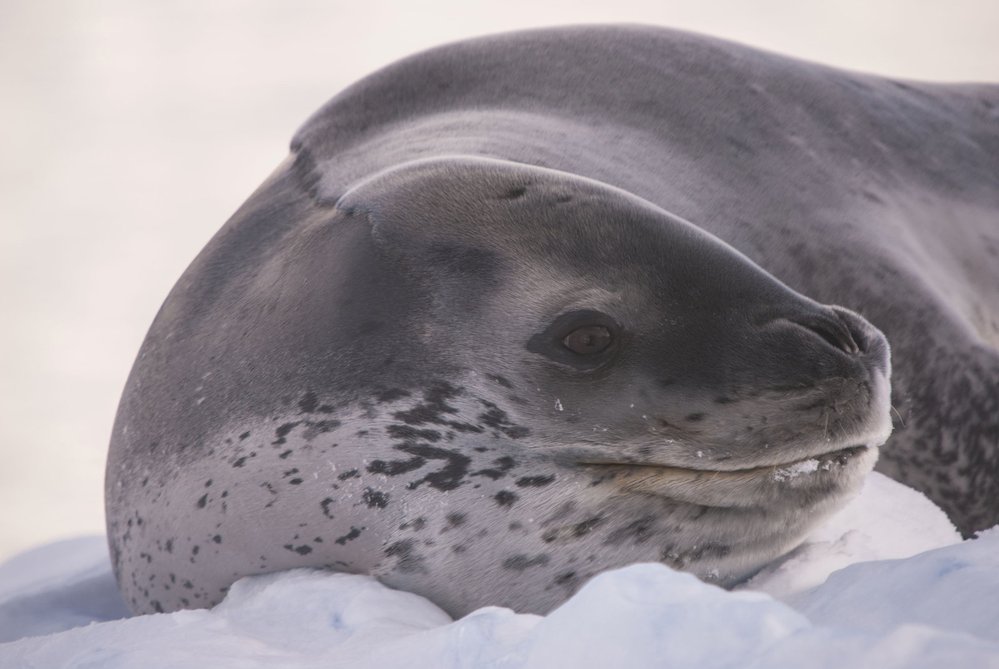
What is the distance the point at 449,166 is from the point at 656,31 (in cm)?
126

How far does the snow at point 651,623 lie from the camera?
123cm

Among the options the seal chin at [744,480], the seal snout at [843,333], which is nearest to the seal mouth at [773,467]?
the seal chin at [744,480]

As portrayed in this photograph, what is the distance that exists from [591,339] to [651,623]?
0.65 metres

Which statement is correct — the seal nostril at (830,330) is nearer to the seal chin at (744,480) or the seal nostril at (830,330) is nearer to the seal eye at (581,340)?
the seal chin at (744,480)

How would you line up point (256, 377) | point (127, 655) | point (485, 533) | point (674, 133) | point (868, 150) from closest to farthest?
point (127, 655) → point (485, 533) → point (256, 377) → point (674, 133) → point (868, 150)

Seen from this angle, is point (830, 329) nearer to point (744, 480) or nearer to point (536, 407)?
point (744, 480)

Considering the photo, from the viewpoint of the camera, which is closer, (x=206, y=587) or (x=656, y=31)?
(x=206, y=587)

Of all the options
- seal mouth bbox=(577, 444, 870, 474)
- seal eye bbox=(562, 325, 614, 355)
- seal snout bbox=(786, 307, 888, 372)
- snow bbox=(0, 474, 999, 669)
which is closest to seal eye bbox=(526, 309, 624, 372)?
seal eye bbox=(562, 325, 614, 355)

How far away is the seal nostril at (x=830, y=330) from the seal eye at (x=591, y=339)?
282 millimetres

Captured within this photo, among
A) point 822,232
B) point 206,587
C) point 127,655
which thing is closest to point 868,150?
point 822,232

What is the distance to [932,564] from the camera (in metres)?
1.50

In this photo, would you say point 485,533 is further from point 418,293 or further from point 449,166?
point 449,166

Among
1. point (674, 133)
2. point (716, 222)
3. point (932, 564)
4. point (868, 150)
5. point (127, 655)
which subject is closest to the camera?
point (932, 564)

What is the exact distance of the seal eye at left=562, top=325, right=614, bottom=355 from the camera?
1.91 m
